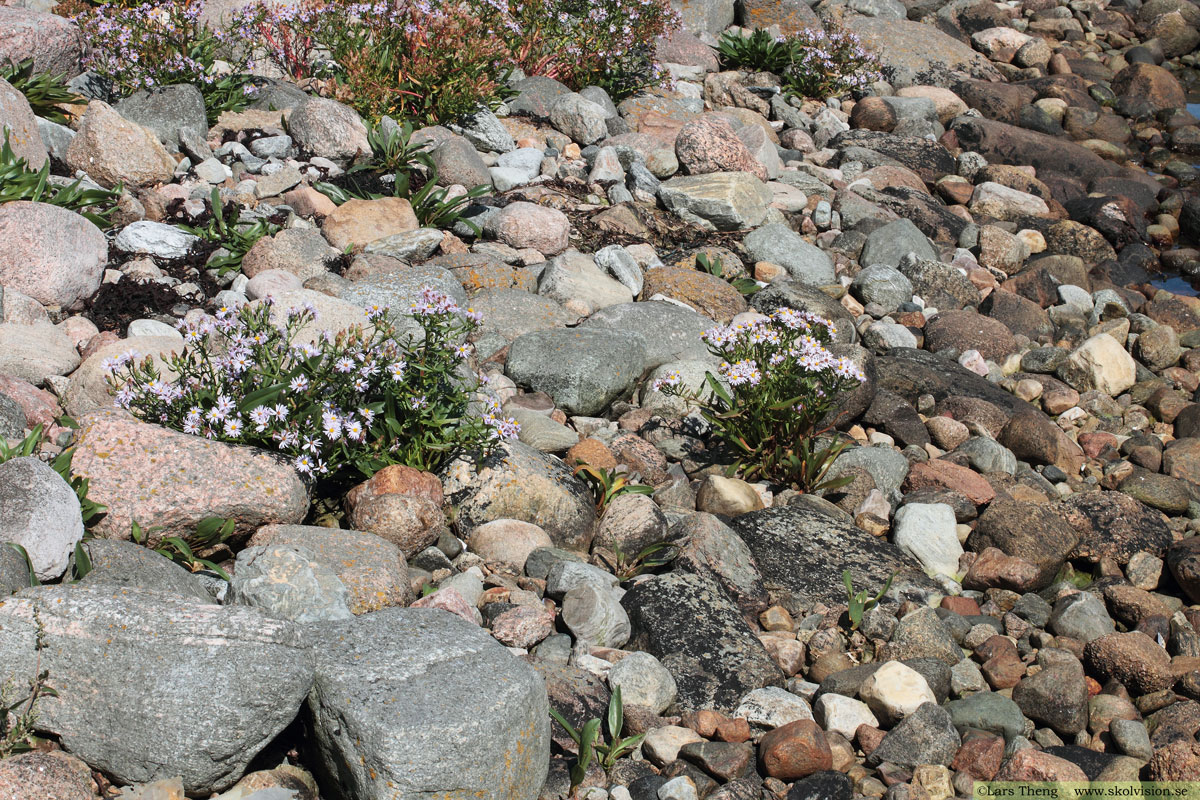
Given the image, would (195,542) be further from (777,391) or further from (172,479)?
(777,391)

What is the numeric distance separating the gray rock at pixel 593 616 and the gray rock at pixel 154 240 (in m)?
4.29

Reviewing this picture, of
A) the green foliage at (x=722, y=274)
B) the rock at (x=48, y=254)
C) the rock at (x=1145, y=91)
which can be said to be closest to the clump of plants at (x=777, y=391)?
the green foliage at (x=722, y=274)

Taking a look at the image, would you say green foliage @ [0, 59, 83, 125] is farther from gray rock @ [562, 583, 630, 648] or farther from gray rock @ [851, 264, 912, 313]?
gray rock @ [851, 264, 912, 313]

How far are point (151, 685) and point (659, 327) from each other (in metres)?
4.69

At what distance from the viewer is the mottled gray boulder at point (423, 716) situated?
3.22 meters

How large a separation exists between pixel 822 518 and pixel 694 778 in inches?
85.9

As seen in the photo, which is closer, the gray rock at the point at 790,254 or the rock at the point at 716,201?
the gray rock at the point at 790,254

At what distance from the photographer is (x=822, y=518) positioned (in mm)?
5684

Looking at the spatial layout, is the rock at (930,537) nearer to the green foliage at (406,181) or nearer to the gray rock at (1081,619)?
the gray rock at (1081,619)

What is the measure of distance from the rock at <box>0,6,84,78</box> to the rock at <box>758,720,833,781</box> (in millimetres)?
8107

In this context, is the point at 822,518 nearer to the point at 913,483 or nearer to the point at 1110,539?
the point at 913,483

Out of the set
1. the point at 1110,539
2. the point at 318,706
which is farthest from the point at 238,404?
the point at 1110,539

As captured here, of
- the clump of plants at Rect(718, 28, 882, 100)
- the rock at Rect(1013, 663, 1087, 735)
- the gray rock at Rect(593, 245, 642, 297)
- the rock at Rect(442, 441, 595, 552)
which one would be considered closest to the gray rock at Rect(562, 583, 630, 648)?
the rock at Rect(442, 441, 595, 552)

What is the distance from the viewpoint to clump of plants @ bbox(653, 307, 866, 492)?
596 centimetres
